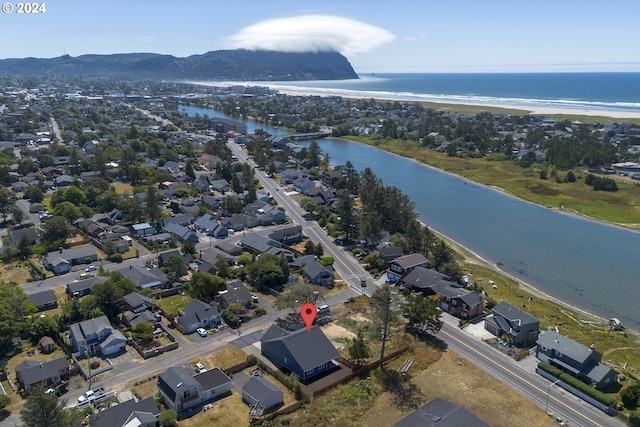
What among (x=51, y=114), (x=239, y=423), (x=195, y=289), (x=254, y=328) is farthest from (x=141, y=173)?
(x=51, y=114)

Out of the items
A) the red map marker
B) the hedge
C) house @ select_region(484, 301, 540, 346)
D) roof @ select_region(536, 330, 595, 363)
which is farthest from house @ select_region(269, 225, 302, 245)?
the hedge

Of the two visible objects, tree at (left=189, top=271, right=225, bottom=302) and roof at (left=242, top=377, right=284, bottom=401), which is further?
tree at (left=189, top=271, right=225, bottom=302)

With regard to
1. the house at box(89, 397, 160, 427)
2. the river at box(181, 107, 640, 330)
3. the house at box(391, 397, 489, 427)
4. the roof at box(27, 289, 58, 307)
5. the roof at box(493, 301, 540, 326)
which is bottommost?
the river at box(181, 107, 640, 330)

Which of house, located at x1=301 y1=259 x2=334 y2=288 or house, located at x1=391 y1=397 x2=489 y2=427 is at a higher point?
house, located at x1=391 y1=397 x2=489 y2=427

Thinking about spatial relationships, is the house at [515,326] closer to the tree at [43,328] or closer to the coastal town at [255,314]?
the coastal town at [255,314]

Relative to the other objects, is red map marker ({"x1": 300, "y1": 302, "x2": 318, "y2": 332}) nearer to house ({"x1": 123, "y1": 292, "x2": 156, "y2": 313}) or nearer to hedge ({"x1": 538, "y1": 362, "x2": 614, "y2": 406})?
house ({"x1": 123, "y1": 292, "x2": 156, "y2": 313})

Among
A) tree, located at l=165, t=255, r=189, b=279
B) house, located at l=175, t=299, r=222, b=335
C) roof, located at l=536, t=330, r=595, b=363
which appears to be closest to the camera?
roof, located at l=536, t=330, r=595, b=363

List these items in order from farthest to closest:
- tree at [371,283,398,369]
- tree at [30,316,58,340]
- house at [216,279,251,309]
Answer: house at [216,279,251,309] → tree at [30,316,58,340] → tree at [371,283,398,369]
